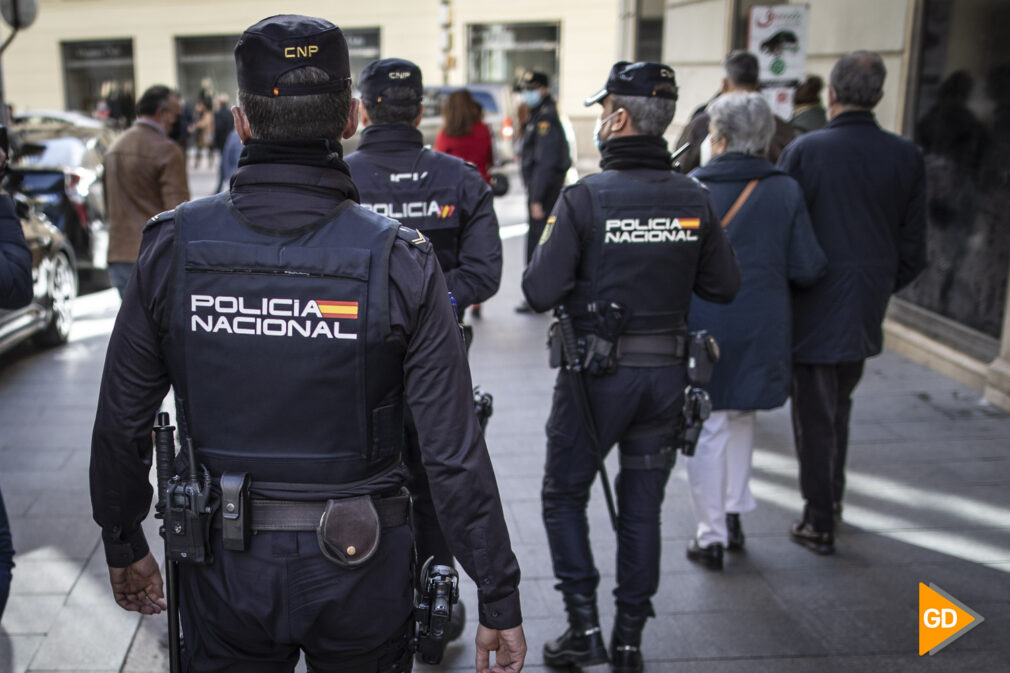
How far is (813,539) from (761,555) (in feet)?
0.83

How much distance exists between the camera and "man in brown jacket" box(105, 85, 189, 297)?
6254 millimetres

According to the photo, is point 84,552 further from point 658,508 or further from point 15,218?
point 658,508

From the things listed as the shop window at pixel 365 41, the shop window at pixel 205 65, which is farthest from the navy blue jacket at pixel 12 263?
the shop window at pixel 205 65

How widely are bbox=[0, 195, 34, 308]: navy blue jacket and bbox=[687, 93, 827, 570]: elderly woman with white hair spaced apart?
2561mm

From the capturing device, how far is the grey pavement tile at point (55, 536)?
184 inches

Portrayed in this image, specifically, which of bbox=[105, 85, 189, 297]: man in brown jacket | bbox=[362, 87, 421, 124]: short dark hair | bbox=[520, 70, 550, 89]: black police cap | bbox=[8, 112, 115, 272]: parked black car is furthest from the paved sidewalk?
bbox=[8, 112, 115, 272]: parked black car

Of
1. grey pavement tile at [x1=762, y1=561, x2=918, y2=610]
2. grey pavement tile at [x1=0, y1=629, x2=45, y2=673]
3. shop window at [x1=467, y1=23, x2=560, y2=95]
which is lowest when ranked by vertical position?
grey pavement tile at [x1=0, y1=629, x2=45, y2=673]

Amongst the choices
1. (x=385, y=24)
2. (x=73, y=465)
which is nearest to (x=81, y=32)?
(x=385, y=24)

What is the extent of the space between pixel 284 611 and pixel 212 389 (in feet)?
1.61

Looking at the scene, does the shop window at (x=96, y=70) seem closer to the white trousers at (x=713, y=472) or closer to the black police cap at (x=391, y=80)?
the black police cap at (x=391, y=80)

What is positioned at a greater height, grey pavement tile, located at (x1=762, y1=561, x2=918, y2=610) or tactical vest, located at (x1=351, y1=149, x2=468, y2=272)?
tactical vest, located at (x1=351, y1=149, x2=468, y2=272)

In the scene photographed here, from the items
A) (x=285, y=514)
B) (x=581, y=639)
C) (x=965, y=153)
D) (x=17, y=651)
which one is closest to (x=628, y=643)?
(x=581, y=639)

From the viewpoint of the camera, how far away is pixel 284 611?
7.08 feet

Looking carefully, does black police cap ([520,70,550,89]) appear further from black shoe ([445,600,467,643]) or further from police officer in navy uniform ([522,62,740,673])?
black shoe ([445,600,467,643])
